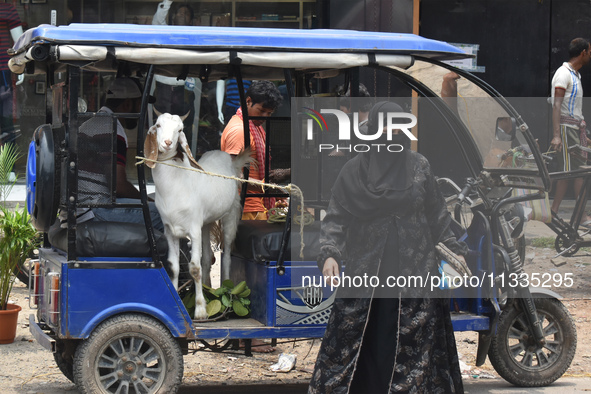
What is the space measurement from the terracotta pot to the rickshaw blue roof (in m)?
2.26

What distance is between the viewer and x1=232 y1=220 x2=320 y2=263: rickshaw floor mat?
5.50 meters

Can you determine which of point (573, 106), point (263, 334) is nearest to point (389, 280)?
point (263, 334)

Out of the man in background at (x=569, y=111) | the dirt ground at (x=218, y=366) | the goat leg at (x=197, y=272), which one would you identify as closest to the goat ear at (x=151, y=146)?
the goat leg at (x=197, y=272)

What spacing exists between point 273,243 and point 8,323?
2536 mm

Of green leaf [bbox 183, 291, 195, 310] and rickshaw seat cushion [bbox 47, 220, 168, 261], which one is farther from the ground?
rickshaw seat cushion [bbox 47, 220, 168, 261]

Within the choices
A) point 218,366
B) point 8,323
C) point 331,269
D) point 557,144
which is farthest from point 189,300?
point 557,144

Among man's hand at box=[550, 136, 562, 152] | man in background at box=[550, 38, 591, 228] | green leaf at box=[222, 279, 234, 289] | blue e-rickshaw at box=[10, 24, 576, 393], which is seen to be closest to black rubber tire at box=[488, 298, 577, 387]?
blue e-rickshaw at box=[10, 24, 576, 393]

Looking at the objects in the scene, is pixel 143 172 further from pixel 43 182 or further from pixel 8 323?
pixel 8 323

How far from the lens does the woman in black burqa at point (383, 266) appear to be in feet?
15.5

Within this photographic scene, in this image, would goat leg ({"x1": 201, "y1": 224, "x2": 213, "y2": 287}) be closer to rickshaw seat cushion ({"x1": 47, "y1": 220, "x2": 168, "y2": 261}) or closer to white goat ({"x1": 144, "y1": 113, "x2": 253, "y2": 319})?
white goat ({"x1": 144, "y1": 113, "x2": 253, "y2": 319})

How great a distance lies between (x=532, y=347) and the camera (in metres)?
6.13

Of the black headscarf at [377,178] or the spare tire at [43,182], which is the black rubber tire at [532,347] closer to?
the black headscarf at [377,178]

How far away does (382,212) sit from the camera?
479cm

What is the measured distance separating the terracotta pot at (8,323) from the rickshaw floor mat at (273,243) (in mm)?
2033
